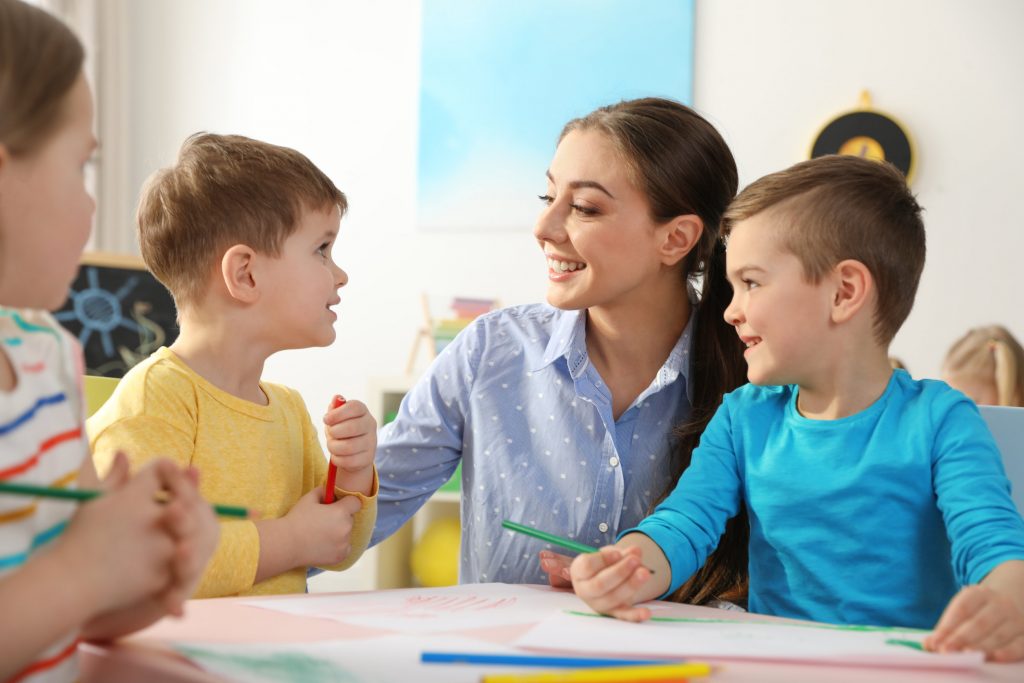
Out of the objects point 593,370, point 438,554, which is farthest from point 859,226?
point 438,554

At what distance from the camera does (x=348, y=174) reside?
416 centimetres

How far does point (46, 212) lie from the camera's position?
0.65 meters

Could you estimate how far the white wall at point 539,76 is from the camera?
11.3ft

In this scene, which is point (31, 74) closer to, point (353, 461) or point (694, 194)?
point (353, 461)

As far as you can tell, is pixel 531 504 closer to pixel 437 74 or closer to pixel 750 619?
pixel 750 619

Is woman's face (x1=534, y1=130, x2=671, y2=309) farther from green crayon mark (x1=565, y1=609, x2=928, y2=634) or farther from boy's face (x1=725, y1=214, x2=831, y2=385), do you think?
green crayon mark (x1=565, y1=609, x2=928, y2=634)

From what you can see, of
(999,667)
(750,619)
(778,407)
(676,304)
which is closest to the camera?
(999,667)

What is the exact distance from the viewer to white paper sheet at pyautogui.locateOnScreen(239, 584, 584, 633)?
79cm

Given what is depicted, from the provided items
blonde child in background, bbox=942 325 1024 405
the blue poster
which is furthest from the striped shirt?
the blue poster

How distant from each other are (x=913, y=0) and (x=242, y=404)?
9.98 feet

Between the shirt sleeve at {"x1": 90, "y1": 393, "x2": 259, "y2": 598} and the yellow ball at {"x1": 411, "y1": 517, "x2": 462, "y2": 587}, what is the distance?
249cm

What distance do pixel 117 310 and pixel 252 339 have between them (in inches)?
80.4

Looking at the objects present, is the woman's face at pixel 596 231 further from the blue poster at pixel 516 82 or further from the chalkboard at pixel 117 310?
the blue poster at pixel 516 82

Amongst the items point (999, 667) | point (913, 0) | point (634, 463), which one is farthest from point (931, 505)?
point (913, 0)
